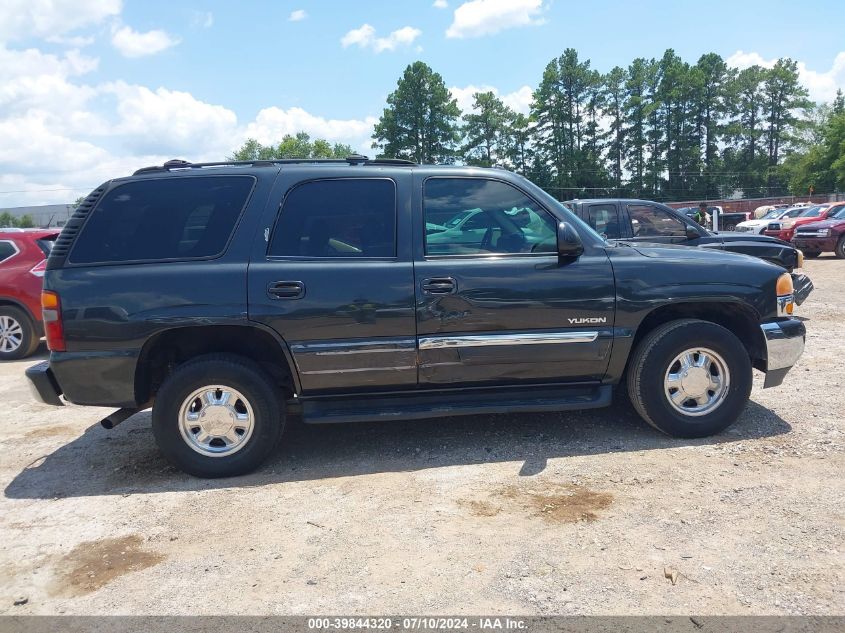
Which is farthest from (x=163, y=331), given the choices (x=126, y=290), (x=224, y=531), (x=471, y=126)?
(x=471, y=126)

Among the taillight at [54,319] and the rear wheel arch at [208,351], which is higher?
the taillight at [54,319]

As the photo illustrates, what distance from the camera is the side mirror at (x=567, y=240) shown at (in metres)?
4.13

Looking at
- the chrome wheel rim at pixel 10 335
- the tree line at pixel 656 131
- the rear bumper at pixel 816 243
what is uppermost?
the tree line at pixel 656 131

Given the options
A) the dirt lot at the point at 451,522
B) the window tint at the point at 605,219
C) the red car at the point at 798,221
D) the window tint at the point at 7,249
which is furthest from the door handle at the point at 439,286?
the red car at the point at 798,221

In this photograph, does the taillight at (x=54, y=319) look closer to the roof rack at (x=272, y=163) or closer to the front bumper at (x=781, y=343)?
the roof rack at (x=272, y=163)

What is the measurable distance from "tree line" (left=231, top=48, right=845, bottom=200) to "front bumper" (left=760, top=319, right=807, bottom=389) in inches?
2808

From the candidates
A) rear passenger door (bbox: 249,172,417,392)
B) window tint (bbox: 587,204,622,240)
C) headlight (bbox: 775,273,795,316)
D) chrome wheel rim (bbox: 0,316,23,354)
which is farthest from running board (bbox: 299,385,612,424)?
chrome wheel rim (bbox: 0,316,23,354)

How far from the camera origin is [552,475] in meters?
3.93

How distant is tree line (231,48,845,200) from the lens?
75438mm

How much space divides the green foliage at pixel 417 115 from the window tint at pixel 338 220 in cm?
6942

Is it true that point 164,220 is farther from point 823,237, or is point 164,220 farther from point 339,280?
point 823,237

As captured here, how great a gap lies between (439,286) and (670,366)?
1.67 meters

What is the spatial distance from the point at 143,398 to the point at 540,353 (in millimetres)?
2616

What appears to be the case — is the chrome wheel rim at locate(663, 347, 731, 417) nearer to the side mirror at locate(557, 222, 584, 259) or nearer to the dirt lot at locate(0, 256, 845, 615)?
the dirt lot at locate(0, 256, 845, 615)
